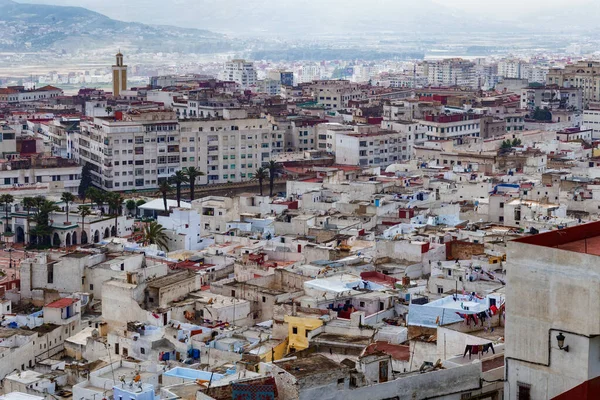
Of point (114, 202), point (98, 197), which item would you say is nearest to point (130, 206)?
point (98, 197)

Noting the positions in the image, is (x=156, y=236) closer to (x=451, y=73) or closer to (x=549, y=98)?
(x=549, y=98)

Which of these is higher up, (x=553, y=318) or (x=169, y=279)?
(x=553, y=318)

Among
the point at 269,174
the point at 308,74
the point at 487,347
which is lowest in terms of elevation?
the point at 308,74

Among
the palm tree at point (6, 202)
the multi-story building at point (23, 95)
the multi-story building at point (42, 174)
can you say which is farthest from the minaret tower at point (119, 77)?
the palm tree at point (6, 202)

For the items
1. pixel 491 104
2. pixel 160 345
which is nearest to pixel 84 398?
pixel 160 345

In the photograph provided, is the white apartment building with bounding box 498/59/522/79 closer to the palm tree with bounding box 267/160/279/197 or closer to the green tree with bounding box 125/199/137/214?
the palm tree with bounding box 267/160/279/197

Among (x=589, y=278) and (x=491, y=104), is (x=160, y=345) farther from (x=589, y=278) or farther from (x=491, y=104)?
(x=491, y=104)

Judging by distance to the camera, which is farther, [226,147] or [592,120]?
[592,120]

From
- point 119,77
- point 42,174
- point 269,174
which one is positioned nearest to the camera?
point 42,174
